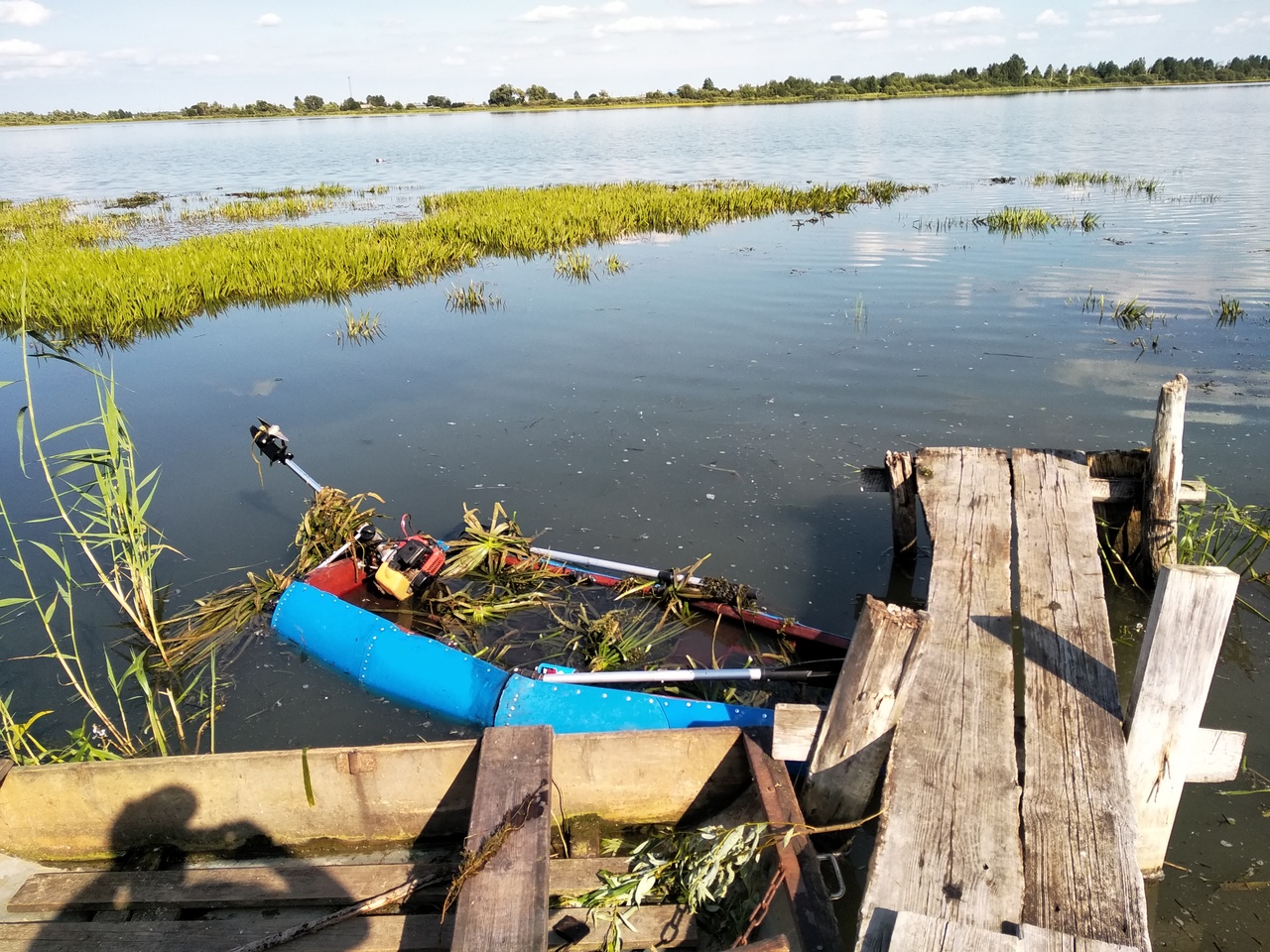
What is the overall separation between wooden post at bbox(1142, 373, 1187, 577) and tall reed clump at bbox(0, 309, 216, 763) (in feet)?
16.8

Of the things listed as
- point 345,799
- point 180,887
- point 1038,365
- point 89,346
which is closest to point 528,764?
point 345,799

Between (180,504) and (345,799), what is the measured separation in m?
4.74

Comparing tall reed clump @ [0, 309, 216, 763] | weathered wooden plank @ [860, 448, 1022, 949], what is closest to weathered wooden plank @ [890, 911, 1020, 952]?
weathered wooden plank @ [860, 448, 1022, 949]

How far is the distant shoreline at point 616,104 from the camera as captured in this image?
74.7 metres

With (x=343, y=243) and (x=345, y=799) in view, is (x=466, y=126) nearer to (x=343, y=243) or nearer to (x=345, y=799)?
(x=343, y=243)

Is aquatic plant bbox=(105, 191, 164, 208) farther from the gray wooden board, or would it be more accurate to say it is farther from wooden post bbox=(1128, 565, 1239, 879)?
wooden post bbox=(1128, 565, 1239, 879)

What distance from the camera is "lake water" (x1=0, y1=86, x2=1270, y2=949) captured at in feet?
16.4

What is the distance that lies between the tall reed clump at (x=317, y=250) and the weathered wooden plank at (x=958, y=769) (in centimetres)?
1105

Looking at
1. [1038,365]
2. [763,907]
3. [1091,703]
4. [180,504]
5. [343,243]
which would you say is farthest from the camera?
[343,243]

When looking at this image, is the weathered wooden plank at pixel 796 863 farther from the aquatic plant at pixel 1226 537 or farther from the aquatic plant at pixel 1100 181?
the aquatic plant at pixel 1100 181

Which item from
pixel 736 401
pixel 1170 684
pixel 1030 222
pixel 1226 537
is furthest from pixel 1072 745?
pixel 1030 222

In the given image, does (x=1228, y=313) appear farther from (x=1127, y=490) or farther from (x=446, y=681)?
(x=446, y=681)

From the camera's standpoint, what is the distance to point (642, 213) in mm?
18578

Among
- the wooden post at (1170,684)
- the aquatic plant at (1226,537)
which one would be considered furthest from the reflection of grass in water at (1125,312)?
the wooden post at (1170,684)
